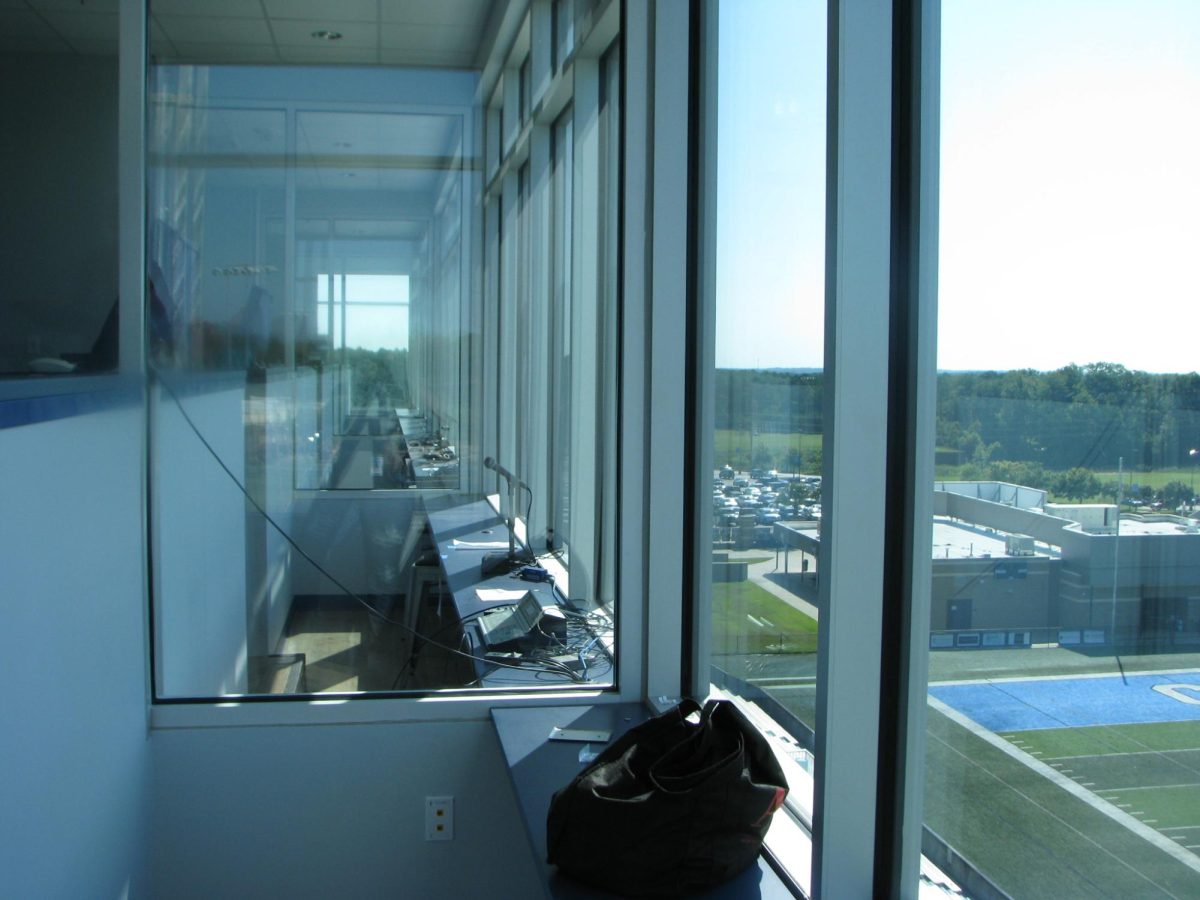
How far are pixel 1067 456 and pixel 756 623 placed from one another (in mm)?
1071

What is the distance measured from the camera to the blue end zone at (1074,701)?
106 centimetres

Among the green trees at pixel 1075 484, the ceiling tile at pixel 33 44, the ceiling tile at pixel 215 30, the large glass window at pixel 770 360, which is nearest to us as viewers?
the green trees at pixel 1075 484

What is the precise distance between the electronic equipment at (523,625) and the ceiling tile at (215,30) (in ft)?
5.43

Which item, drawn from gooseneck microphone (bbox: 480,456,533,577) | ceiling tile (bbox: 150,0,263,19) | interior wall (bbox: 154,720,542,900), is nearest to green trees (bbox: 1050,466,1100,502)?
interior wall (bbox: 154,720,542,900)

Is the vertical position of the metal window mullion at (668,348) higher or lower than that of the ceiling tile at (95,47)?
lower

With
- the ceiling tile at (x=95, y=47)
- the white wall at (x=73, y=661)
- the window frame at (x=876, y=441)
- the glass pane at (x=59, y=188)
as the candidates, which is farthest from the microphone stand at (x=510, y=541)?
the window frame at (x=876, y=441)

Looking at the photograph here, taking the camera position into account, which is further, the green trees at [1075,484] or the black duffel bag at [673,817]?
the black duffel bag at [673,817]

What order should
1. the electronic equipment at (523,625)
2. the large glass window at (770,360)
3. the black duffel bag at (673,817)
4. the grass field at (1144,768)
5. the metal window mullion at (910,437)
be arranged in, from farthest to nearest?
the electronic equipment at (523,625) < the large glass window at (770,360) < the black duffel bag at (673,817) < the metal window mullion at (910,437) < the grass field at (1144,768)

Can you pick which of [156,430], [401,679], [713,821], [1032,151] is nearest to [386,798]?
[401,679]

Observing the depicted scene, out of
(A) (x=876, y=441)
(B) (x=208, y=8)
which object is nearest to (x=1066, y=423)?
(A) (x=876, y=441)

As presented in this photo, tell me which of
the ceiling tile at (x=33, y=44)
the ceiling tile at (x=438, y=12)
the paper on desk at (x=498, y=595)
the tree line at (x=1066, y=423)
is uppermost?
the ceiling tile at (x=33, y=44)

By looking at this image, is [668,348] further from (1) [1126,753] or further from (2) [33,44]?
(2) [33,44]

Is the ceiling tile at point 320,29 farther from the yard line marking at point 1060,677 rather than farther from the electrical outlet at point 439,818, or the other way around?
the yard line marking at point 1060,677

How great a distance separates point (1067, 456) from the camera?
1247 mm
